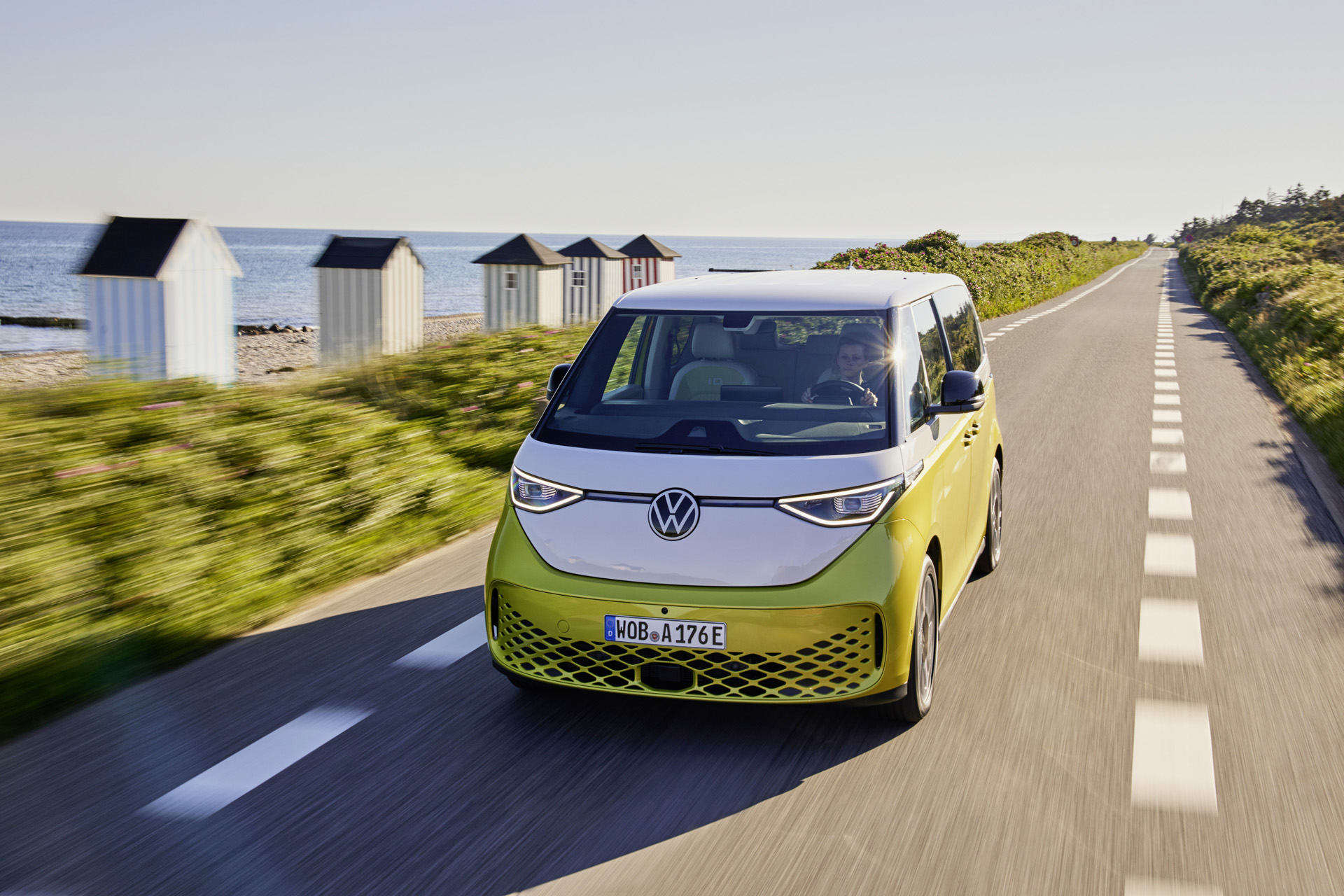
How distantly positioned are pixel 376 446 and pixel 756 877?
15.6 feet

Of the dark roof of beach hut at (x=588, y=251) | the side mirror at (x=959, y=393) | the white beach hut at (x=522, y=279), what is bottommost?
the side mirror at (x=959, y=393)

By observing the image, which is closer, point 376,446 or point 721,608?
point 721,608

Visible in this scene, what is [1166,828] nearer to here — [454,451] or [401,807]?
[401,807]

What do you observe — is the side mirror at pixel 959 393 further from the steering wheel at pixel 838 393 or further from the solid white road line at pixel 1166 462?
the solid white road line at pixel 1166 462

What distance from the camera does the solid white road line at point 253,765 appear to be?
12.7ft

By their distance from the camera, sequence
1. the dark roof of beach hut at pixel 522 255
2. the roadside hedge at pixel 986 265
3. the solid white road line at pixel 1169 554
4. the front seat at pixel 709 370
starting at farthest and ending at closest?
the dark roof of beach hut at pixel 522 255, the roadside hedge at pixel 986 265, the solid white road line at pixel 1169 554, the front seat at pixel 709 370

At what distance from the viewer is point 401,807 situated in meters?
3.89

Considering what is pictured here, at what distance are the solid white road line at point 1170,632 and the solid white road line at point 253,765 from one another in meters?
3.62

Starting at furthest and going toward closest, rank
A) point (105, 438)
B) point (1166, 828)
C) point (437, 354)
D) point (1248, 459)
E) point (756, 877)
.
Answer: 1. point (1248, 459)
2. point (437, 354)
3. point (105, 438)
4. point (1166, 828)
5. point (756, 877)

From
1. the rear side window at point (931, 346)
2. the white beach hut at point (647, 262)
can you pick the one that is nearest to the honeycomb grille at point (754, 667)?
the rear side window at point (931, 346)

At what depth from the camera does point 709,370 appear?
17.8ft

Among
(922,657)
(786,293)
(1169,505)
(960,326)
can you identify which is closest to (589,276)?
(1169,505)

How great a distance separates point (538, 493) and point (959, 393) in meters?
1.89

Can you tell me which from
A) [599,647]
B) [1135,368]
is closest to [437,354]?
[599,647]
